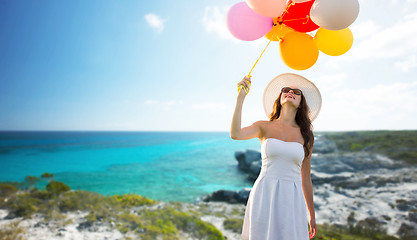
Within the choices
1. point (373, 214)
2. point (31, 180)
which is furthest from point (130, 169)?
point (373, 214)

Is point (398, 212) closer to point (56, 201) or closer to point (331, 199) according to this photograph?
point (331, 199)

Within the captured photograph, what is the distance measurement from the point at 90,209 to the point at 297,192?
240 inches

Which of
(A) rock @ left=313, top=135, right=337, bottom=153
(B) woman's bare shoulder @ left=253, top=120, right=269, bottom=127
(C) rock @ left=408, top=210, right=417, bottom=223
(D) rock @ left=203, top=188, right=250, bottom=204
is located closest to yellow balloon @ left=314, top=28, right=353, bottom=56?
(B) woman's bare shoulder @ left=253, top=120, right=269, bottom=127

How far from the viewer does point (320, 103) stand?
2.34 m

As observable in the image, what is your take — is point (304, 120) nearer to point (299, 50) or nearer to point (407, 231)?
point (299, 50)

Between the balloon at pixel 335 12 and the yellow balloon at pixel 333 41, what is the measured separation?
0.54 metres

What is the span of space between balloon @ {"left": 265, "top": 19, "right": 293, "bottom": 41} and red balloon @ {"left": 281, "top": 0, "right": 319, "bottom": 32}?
62mm

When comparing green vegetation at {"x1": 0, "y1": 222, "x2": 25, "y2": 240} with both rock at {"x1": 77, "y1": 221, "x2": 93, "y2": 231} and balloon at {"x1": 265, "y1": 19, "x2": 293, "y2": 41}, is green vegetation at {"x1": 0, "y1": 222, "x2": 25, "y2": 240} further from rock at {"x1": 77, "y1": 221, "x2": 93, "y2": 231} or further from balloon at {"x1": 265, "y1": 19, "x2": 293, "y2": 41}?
balloon at {"x1": 265, "y1": 19, "x2": 293, "y2": 41}

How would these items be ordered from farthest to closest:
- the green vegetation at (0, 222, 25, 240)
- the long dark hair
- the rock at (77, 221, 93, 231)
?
the rock at (77, 221, 93, 231)
the green vegetation at (0, 222, 25, 240)
the long dark hair

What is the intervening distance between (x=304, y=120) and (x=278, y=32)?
41.4 inches

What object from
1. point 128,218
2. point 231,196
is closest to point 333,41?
point 128,218

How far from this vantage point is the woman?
185 cm

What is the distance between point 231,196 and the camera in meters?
11.8

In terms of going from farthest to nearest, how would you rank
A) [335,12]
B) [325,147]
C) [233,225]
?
1. [325,147]
2. [233,225]
3. [335,12]
